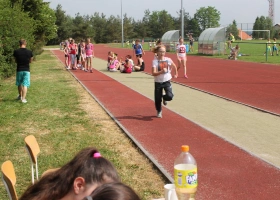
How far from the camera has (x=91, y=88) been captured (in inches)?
656

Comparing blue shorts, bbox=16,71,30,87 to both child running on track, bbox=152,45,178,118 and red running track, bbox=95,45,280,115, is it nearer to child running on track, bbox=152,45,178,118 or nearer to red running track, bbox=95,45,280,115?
child running on track, bbox=152,45,178,118

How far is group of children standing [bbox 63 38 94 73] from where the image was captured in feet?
76.3

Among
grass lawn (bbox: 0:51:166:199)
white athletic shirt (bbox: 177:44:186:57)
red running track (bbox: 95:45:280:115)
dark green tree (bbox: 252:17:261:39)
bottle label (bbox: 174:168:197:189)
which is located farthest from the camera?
dark green tree (bbox: 252:17:261:39)

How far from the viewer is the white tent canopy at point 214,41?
38719 mm

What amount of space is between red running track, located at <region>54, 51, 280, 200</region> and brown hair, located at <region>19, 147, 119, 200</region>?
2754 mm

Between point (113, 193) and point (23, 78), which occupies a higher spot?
point (113, 193)

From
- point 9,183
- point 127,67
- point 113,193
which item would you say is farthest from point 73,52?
point 113,193

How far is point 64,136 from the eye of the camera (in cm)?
856

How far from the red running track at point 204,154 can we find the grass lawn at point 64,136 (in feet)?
1.08

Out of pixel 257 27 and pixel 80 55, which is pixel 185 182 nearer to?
pixel 80 55

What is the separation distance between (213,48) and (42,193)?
125ft

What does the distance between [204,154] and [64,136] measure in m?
2.92

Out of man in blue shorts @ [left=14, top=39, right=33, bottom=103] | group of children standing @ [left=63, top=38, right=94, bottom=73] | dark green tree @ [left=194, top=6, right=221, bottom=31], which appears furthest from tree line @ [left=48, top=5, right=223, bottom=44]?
man in blue shorts @ [left=14, top=39, right=33, bottom=103]

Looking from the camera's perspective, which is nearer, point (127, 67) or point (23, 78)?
point (23, 78)
